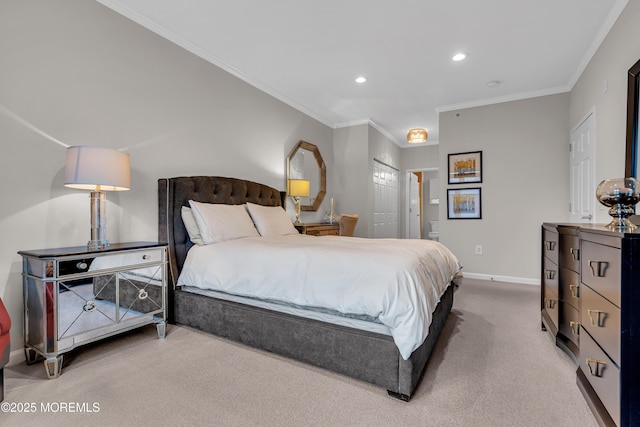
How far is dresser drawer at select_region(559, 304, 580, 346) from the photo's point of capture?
186 centimetres

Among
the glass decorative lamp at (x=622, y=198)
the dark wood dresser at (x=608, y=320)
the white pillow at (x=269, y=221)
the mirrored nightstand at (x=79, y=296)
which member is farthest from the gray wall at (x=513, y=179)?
the mirrored nightstand at (x=79, y=296)

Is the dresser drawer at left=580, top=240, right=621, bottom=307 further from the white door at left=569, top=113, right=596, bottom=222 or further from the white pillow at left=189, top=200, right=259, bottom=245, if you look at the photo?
the white pillow at left=189, top=200, right=259, bottom=245

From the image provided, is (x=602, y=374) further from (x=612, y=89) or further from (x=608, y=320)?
(x=612, y=89)

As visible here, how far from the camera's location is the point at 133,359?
197 centimetres

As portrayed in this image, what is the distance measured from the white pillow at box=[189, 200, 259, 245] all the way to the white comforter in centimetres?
15

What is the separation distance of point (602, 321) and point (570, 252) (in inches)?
31.2

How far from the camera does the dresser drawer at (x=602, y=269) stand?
120 centimetres

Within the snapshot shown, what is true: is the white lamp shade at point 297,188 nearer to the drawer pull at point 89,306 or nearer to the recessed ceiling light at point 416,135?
the recessed ceiling light at point 416,135

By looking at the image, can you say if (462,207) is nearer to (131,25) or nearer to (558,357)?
(558,357)

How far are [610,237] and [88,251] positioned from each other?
2.69 meters

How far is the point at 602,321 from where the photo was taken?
132 cm

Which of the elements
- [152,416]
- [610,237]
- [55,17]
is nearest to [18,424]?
[152,416]

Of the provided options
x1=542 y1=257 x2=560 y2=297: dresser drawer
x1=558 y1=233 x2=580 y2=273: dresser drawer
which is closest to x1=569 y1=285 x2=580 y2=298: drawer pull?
x1=558 y1=233 x2=580 y2=273: dresser drawer

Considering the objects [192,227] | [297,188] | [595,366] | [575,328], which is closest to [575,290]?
[575,328]
